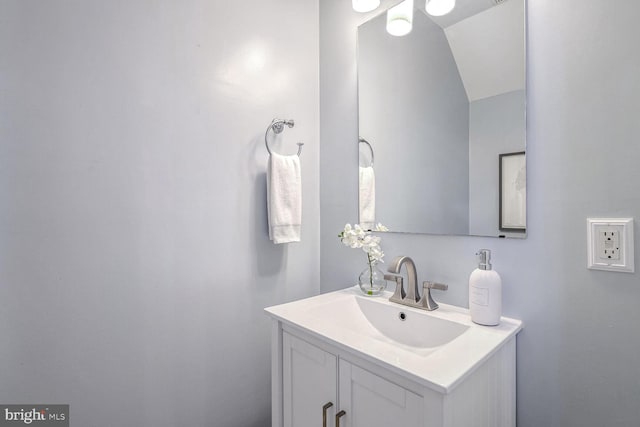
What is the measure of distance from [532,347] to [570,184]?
47 centimetres

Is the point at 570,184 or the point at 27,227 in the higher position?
the point at 570,184

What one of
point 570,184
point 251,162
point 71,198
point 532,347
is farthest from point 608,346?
point 71,198

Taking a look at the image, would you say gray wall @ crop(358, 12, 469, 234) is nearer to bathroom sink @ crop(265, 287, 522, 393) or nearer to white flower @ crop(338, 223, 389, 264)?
white flower @ crop(338, 223, 389, 264)

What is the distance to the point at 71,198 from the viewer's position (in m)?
0.95

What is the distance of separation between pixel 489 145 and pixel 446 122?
193 millimetres

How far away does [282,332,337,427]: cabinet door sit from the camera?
880mm

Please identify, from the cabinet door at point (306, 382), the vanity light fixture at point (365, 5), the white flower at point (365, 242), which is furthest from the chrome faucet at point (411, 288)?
the vanity light fixture at point (365, 5)

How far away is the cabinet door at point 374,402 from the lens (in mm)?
694

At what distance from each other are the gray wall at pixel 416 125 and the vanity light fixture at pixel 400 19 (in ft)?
0.07

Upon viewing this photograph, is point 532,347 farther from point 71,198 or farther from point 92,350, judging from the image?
point 71,198

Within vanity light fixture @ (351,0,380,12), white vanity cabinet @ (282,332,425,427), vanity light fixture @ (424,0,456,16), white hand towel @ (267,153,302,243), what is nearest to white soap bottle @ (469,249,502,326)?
white vanity cabinet @ (282,332,425,427)

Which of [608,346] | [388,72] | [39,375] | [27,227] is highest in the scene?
[388,72]

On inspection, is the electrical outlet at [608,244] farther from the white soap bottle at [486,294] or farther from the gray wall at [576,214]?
the white soap bottle at [486,294]

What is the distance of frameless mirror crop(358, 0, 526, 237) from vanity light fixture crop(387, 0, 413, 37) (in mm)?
23
